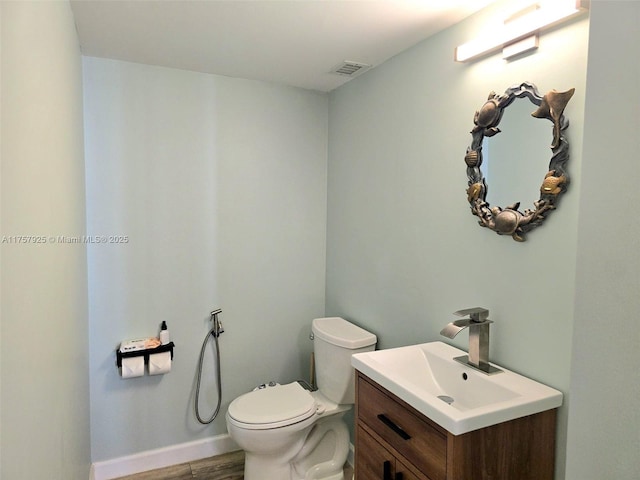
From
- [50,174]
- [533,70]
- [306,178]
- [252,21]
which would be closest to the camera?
[50,174]

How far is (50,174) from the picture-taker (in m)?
1.26

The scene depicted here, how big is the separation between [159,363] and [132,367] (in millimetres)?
143

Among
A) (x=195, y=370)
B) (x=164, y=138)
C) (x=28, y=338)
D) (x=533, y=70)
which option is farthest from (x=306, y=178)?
(x=28, y=338)

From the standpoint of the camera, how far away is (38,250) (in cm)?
107

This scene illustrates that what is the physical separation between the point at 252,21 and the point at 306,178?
118 cm

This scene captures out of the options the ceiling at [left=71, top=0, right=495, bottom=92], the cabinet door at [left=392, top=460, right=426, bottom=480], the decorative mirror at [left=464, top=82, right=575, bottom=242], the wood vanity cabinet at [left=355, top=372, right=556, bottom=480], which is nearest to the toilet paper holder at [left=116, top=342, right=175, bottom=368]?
the wood vanity cabinet at [left=355, top=372, right=556, bottom=480]

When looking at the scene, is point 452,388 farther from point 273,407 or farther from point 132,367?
point 132,367

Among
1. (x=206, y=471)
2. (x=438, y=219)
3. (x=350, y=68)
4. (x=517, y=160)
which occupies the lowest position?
(x=206, y=471)

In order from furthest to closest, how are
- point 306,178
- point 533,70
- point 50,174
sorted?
point 306,178 → point 533,70 → point 50,174

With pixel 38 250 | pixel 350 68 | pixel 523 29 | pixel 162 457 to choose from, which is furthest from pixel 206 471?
pixel 523 29

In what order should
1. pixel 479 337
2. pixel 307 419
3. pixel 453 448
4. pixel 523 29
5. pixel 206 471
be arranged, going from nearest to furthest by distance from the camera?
pixel 453 448
pixel 523 29
pixel 479 337
pixel 307 419
pixel 206 471

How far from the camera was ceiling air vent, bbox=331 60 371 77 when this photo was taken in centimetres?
231

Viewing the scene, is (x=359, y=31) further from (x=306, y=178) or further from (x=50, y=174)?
(x=50, y=174)

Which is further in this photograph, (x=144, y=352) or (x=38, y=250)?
(x=144, y=352)
